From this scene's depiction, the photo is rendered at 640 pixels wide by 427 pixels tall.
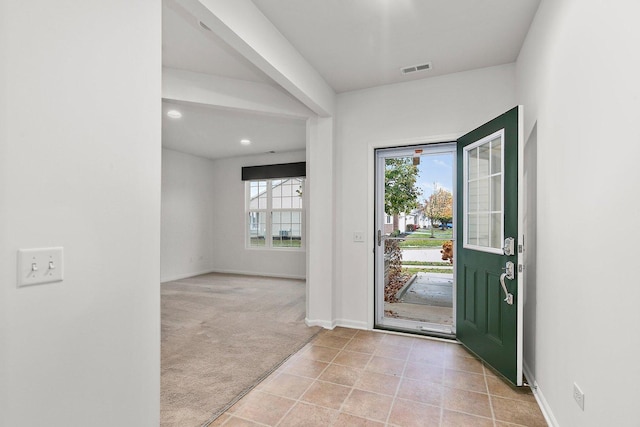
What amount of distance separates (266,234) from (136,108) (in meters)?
5.91

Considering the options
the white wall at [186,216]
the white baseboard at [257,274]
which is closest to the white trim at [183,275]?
the white wall at [186,216]

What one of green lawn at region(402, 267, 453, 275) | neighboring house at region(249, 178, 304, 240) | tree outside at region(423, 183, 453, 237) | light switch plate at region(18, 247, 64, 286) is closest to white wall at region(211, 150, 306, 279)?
neighboring house at region(249, 178, 304, 240)

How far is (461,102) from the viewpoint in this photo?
3225 mm

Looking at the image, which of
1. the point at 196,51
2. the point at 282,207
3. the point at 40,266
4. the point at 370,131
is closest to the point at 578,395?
the point at 40,266

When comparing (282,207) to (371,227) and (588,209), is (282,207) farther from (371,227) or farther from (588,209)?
(588,209)

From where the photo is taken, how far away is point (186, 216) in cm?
681

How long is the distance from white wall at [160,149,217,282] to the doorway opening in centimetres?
450

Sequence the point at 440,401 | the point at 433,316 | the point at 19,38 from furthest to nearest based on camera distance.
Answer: the point at 433,316, the point at 440,401, the point at 19,38

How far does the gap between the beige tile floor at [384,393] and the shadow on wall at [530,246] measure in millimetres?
316

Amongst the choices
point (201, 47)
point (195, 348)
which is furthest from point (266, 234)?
point (201, 47)

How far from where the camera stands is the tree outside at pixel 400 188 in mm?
3895

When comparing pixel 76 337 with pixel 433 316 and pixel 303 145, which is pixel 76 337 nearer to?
pixel 433 316

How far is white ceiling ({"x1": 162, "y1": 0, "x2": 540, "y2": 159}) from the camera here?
2285 mm

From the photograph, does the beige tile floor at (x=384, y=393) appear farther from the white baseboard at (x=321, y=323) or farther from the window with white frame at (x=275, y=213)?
the window with white frame at (x=275, y=213)
